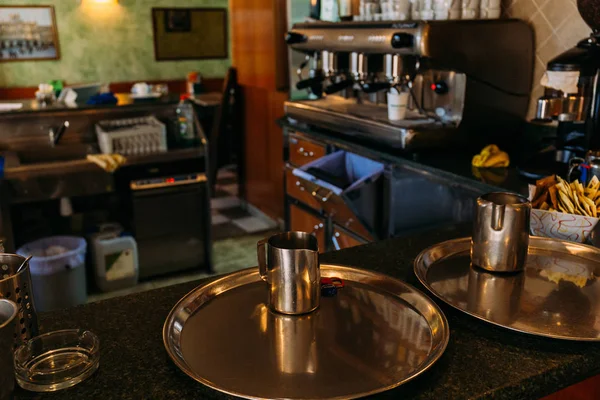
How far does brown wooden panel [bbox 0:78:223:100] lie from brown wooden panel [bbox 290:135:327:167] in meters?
4.69

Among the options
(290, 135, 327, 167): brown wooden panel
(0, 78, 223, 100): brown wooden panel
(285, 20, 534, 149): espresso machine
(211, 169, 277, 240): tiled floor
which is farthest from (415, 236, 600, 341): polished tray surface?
(0, 78, 223, 100): brown wooden panel

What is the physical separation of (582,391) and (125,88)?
7.37 meters

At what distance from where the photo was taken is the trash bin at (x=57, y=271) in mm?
3258

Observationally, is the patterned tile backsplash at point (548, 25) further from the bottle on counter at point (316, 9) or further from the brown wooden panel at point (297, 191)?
the bottle on counter at point (316, 9)

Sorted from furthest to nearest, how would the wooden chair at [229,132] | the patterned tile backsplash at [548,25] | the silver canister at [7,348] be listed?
1. the wooden chair at [229,132]
2. the patterned tile backsplash at [548,25]
3. the silver canister at [7,348]

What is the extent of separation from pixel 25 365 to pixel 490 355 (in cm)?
79

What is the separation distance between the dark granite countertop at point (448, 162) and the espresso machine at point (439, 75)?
0.06m

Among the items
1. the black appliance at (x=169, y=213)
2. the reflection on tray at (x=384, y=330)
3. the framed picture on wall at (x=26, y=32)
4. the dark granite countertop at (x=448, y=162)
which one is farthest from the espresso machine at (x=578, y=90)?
the framed picture on wall at (x=26, y=32)

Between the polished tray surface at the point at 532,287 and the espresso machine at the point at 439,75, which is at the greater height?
the espresso machine at the point at 439,75

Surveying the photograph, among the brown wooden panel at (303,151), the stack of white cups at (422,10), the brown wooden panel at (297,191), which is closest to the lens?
the stack of white cups at (422,10)

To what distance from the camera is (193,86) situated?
304 inches

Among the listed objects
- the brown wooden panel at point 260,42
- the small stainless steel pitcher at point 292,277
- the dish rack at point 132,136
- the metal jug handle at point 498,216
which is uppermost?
the brown wooden panel at point 260,42

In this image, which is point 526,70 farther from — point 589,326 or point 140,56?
point 140,56

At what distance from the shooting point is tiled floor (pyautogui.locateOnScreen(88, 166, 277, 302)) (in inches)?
152
